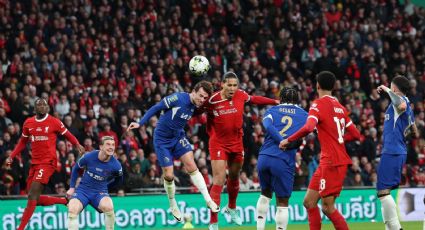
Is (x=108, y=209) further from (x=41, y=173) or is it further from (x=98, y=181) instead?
(x=41, y=173)

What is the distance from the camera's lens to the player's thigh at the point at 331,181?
1390 centimetres

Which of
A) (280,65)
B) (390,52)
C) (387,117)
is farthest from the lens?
(390,52)

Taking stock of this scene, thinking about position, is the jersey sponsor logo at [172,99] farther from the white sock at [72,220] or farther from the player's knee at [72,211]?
the white sock at [72,220]

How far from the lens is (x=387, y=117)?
604 inches

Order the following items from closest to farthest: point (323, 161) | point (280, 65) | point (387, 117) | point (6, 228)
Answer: point (323, 161) < point (387, 117) < point (6, 228) < point (280, 65)

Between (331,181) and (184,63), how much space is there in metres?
15.1

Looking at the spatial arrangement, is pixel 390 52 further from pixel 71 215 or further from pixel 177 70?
pixel 71 215

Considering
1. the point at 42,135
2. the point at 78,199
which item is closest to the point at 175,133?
→ the point at 78,199

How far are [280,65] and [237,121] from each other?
13.5m

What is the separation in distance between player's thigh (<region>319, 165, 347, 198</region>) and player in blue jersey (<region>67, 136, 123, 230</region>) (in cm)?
434

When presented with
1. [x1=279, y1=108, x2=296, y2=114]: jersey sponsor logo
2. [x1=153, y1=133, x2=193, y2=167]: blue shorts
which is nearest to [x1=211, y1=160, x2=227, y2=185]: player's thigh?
[x1=153, y1=133, x2=193, y2=167]: blue shorts

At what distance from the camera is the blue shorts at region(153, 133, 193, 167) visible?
17531 mm

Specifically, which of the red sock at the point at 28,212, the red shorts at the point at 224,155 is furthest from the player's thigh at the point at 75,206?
the red sock at the point at 28,212

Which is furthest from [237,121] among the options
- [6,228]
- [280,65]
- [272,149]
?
[280,65]
